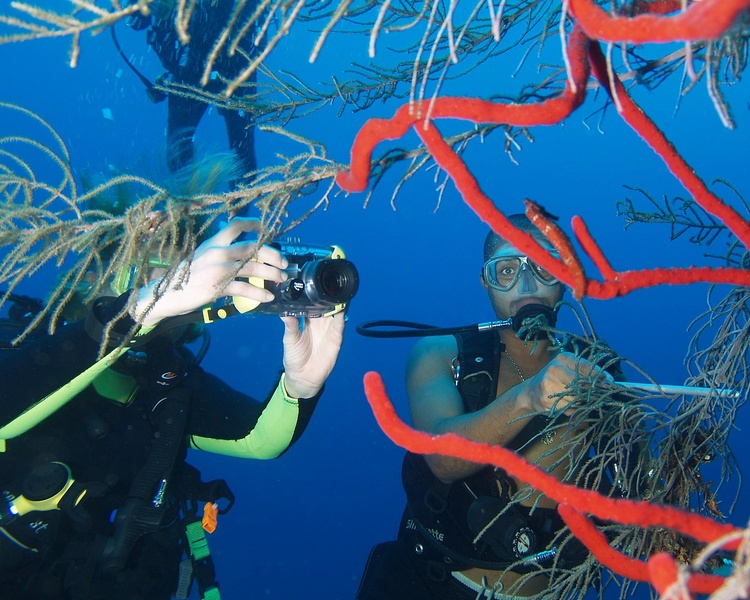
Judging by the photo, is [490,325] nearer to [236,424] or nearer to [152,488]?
[236,424]

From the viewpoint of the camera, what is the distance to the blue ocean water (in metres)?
27.8

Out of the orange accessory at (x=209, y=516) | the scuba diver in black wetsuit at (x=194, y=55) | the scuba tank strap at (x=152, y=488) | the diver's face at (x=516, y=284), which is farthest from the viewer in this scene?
the scuba diver in black wetsuit at (x=194, y=55)

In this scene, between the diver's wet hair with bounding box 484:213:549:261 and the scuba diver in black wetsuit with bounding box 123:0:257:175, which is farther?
the scuba diver in black wetsuit with bounding box 123:0:257:175

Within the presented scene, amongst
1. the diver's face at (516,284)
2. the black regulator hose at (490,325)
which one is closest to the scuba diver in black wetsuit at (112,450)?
the black regulator hose at (490,325)

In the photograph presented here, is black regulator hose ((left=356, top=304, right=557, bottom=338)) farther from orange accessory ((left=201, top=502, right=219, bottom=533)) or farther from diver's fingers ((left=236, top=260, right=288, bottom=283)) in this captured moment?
orange accessory ((left=201, top=502, right=219, bottom=533))

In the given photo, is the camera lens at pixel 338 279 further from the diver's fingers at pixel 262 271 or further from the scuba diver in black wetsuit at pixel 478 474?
the scuba diver in black wetsuit at pixel 478 474

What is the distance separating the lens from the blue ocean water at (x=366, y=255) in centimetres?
2783

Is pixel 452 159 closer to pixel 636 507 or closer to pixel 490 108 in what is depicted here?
pixel 490 108

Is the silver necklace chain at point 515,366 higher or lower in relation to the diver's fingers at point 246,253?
lower

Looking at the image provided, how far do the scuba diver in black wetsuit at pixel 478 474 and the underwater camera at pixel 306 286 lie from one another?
1.10 meters

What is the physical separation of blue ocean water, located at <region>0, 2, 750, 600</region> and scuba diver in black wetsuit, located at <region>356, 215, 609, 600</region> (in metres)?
18.6

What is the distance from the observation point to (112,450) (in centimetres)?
348

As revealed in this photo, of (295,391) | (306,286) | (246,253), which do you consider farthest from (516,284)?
(246,253)

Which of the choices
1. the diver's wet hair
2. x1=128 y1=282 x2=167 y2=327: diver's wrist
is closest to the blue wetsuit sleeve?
x1=128 y1=282 x2=167 y2=327: diver's wrist
